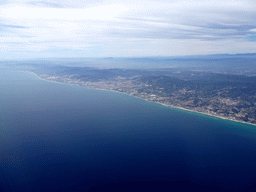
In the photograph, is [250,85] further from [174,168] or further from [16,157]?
[16,157]

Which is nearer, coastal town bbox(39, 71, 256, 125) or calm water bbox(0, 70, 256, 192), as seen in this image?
calm water bbox(0, 70, 256, 192)

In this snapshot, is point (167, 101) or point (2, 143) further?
point (167, 101)

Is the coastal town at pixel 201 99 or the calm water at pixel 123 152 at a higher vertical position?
the coastal town at pixel 201 99

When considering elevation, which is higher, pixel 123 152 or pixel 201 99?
pixel 201 99

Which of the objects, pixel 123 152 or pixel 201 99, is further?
pixel 201 99

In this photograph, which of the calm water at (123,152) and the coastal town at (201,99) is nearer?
the calm water at (123,152)

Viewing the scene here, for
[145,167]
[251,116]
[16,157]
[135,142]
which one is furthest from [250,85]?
[16,157]

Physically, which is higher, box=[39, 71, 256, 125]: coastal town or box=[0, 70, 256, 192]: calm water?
box=[39, 71, 256, 125]: coastal town

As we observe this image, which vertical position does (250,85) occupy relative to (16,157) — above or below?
above
